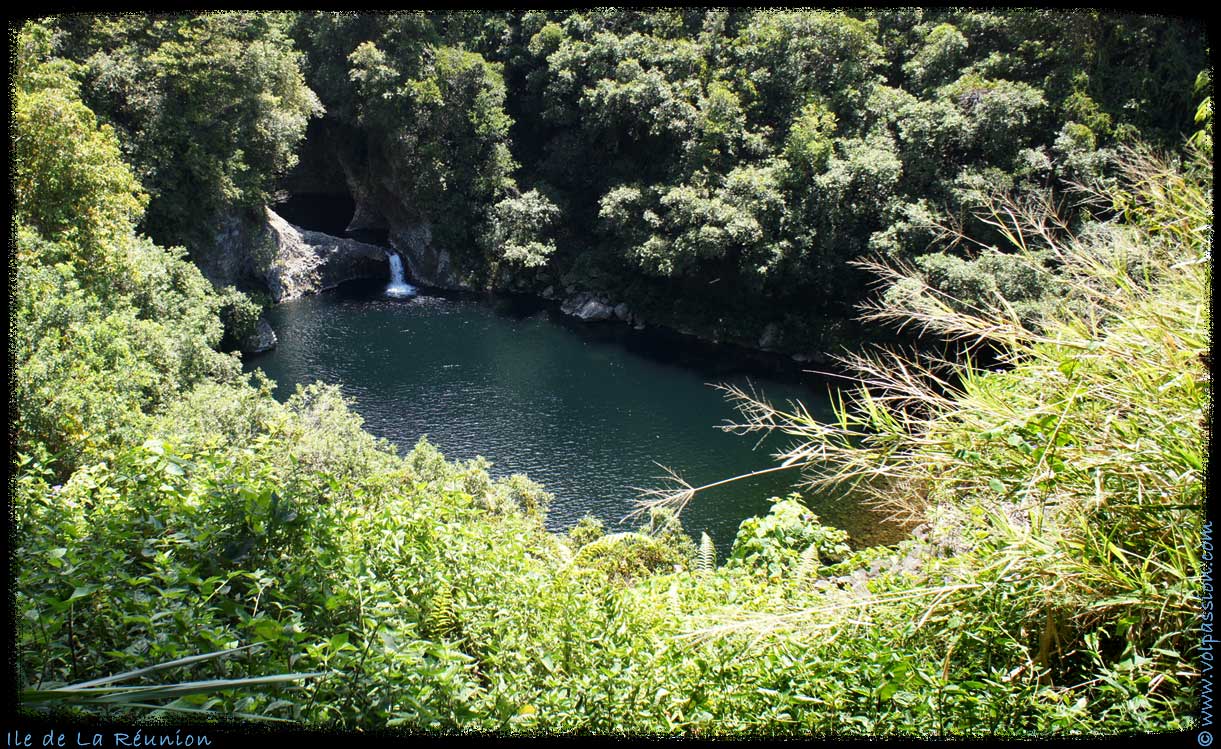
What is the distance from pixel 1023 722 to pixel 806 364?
20032 mm

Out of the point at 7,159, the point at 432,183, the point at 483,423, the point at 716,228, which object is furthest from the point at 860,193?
the point at 7,159

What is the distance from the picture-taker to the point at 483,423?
61.4ft

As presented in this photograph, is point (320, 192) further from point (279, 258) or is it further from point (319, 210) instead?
point (279, 258)

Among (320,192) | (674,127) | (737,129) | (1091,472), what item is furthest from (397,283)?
(1091,472)

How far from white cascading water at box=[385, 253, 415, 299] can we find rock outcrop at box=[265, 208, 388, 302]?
1.02 feet

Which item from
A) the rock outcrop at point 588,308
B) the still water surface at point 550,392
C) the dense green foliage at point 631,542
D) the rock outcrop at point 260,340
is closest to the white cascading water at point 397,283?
the still water surface at point 550,392

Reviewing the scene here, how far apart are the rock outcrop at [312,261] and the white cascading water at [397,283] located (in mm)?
312

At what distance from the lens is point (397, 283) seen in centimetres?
2869

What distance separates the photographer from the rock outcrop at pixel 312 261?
26.1 m

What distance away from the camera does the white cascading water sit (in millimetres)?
27562

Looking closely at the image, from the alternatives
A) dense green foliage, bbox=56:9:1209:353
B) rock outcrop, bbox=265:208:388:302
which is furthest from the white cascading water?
dense green foliage, bbox=56:9:1209:353

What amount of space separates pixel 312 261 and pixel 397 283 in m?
2.88

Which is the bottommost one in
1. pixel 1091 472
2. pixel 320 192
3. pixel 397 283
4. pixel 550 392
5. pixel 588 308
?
pixel 550 392

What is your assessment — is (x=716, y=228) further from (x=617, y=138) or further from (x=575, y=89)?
(x=575, y=89)
